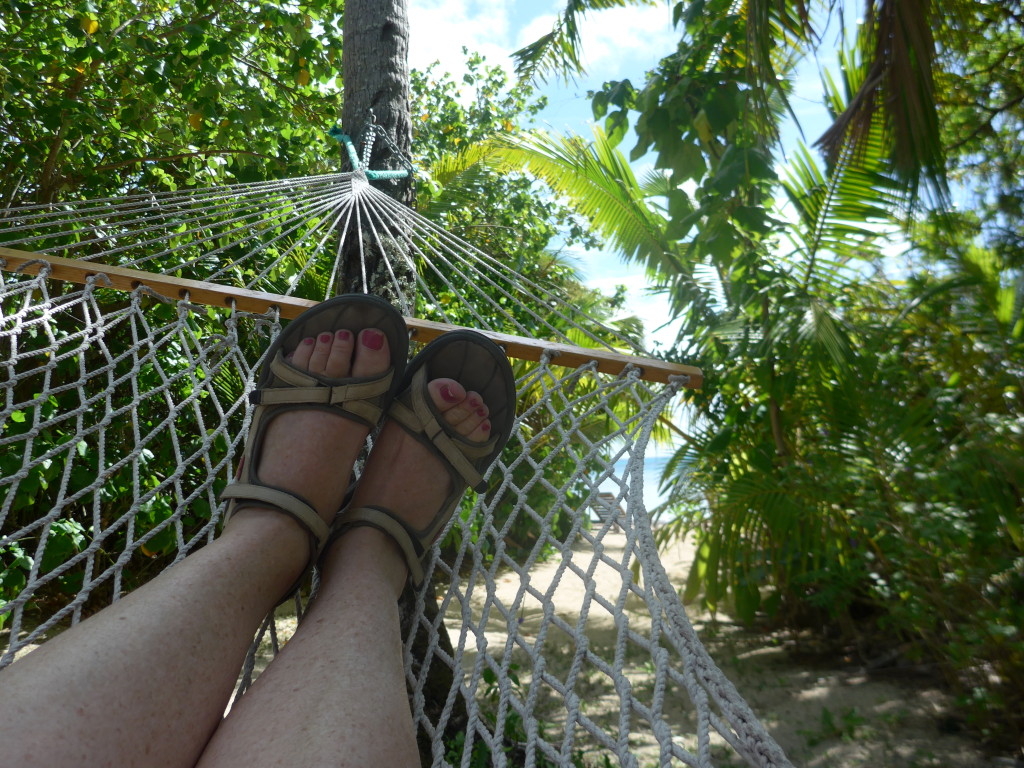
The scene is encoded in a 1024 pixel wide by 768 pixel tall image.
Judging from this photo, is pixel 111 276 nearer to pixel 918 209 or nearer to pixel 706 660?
pixel 706 660

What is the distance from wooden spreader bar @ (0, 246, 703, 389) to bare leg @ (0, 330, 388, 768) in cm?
52

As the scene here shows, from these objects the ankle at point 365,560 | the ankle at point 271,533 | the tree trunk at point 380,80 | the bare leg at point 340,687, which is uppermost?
the tree trunk at point 380,80

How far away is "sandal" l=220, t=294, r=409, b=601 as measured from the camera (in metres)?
0.98

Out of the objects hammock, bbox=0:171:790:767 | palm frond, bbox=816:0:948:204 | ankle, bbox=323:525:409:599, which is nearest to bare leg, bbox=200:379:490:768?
ankle, bbox=323:525:409:599

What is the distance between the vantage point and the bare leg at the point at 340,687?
2.02 feet

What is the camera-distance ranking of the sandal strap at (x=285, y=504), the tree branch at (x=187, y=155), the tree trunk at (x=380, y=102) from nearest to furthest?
the sandal strap at (x=285, y=504)
the tree trunk at (x=380, y=102)
the tree branch at (x=187, y=155)

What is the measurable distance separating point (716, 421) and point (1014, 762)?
4.99ft

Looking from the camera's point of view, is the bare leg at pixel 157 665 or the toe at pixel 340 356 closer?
the bare leg at pixel 157 665

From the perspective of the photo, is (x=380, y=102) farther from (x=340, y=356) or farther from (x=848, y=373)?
(x=848, y=373)

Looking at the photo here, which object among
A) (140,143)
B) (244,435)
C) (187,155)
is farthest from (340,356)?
(140,143)

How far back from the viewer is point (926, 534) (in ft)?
6.24

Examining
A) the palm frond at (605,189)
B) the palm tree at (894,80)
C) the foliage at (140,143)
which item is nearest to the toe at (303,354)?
the foliage at (140,143)

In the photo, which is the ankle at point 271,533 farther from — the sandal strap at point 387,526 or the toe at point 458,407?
the toe at point 458,407

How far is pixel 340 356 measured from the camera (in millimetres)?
1174
